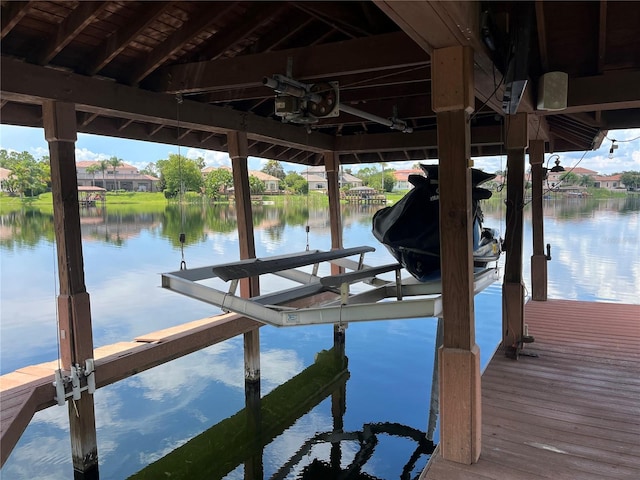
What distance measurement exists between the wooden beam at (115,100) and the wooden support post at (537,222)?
4.16 meters

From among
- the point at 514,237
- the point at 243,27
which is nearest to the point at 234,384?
the point at 514,237

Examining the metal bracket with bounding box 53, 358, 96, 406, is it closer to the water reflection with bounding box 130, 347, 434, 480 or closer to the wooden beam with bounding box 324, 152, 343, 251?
the water reflection with bounding box 130, 347, 434, 480

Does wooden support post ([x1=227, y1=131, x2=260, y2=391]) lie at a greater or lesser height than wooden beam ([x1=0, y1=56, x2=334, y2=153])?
lesser

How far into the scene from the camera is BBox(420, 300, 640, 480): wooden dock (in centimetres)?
285

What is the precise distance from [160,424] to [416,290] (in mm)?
4570

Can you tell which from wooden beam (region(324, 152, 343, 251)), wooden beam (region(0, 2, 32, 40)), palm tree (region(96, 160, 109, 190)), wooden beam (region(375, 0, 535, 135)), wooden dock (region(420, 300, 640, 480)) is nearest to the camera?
wooden beam (region(375, 0, 535, 135))

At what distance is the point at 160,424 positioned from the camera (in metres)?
6.80

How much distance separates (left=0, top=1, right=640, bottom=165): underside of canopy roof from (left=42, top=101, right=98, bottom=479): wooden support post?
246 millimetres

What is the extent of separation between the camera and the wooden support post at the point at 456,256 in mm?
2670

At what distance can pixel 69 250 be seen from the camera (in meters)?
4.29

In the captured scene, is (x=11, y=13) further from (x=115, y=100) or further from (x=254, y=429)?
(x=254, y=429)

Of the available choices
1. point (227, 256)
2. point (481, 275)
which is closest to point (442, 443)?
point (481, 275)

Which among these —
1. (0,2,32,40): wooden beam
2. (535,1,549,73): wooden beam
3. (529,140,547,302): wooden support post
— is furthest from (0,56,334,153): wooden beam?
(529,140,547,302): wooden support post

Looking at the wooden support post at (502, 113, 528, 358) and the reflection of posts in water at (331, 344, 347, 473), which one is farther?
the reflection of posts in water at (331, 344, 347, 473)
